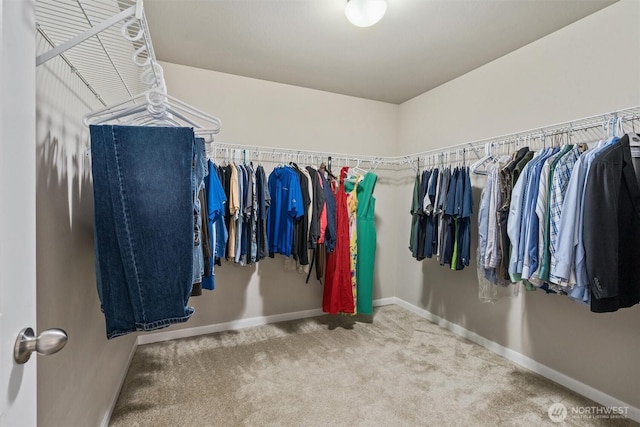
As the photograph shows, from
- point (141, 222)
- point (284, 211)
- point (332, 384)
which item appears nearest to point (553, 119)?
point (284, 211)

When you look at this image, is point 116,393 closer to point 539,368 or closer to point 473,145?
point 539,368

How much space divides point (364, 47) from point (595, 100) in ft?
5.15

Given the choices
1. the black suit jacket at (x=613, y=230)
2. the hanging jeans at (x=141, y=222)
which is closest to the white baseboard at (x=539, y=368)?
the black suit jacket at (x=613, y=230)

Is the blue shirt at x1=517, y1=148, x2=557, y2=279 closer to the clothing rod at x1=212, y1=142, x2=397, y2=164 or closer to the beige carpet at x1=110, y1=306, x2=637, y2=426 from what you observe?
the beige carpet at x1=110, y1=306, x2=637, y2=426

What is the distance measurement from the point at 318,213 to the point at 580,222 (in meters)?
1.71

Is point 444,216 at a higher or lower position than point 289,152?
lower

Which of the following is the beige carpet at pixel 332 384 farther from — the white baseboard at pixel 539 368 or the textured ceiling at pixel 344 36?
the textured ceiling at pixel 344 36

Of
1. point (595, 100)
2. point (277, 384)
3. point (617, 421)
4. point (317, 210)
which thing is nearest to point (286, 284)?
point (317, 210)

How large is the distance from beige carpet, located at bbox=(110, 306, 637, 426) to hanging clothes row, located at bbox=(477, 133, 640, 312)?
30.1 inches

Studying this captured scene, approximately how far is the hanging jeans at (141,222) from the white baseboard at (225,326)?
1.90 m

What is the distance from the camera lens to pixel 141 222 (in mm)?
1020

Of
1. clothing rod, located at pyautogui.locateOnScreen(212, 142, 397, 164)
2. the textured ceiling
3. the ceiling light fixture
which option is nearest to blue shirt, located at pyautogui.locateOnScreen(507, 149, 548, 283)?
the textured ceiling

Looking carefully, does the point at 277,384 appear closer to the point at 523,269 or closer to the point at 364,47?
the point at 523,269

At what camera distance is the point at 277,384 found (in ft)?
6.79
